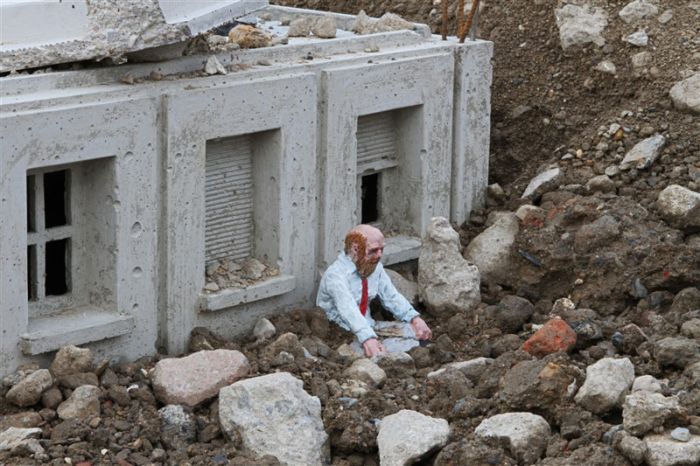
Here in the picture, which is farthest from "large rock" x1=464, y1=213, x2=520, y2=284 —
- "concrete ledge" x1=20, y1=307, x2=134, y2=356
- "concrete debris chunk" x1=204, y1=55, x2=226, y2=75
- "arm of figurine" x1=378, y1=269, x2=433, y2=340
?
"concrete ledge" x1=20, y1=307, x2=134, y2=356

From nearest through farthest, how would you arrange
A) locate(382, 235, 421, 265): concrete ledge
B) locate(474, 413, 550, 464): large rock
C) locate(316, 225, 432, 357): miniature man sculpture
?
locate(474, 413, 550, 464): large rock
locate(316, 225, 432, 357): miniature man sculpture
locate(382, 235, 421, 265): concrete ledge

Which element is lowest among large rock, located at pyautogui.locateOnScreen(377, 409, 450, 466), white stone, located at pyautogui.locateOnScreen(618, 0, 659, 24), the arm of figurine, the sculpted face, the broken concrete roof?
large rock, located at pyautogui.locateOnScreen(377, 409, 450, 466)

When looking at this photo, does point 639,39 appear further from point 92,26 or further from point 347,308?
point 92,26

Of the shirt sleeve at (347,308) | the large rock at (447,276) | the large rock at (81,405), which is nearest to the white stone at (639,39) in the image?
the large rock at (447,276)

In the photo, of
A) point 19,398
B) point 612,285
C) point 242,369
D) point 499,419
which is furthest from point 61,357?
point 612,285

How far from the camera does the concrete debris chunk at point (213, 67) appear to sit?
11.8m

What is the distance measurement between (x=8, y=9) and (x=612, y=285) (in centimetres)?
471

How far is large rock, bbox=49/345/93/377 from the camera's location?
10680 millimetres

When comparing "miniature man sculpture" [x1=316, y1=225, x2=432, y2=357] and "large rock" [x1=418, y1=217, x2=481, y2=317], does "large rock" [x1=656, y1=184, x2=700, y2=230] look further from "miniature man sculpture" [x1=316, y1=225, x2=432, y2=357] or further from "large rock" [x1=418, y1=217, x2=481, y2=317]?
"miniature man sculpture" [x1=316, y1=225, x2=432, y2=357]

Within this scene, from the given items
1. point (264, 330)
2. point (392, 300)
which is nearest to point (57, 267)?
point (264, 330)

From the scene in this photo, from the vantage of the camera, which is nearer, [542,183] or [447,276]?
[447,276]

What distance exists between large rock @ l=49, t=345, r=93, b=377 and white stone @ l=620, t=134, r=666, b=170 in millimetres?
4926

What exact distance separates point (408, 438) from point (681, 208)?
384 cm

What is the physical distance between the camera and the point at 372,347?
38.1 ft
